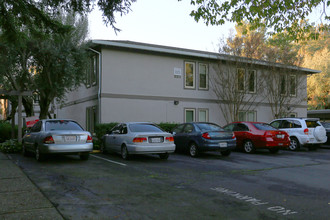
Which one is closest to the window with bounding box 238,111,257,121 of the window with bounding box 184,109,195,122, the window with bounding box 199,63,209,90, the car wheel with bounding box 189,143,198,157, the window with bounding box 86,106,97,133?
the window with bounding box 199,63,209,90

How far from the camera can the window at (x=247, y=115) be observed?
76.7 feet

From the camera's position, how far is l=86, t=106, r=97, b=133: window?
20031mm

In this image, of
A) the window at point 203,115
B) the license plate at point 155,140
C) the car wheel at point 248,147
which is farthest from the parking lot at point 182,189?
the window at point 203,115

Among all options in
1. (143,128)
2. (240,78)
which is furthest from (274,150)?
(240,78)

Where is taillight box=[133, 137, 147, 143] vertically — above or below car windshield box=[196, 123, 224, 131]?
below

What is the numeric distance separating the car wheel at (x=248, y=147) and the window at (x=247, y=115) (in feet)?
27.3

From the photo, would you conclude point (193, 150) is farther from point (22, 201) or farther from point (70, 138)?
point (22, 201)

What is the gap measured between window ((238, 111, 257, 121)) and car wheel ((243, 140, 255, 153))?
8324mm

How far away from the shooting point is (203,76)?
22172 millimetres

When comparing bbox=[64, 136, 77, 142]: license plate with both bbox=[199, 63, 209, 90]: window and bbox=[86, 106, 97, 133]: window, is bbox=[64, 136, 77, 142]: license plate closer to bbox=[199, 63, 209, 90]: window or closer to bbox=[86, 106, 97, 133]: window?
bbox=[86, 106, 97, 133]: window

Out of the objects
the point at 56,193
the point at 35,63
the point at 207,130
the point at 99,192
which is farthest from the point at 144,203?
the point at 35,63

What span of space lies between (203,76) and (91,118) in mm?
8063

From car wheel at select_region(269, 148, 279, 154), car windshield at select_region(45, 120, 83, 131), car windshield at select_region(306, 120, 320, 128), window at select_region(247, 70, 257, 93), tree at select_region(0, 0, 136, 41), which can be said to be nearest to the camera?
tree at select_region(0, 0, 136, 41)

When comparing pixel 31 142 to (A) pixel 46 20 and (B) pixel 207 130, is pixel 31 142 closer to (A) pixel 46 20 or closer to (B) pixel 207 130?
(A) pixel 46 20
